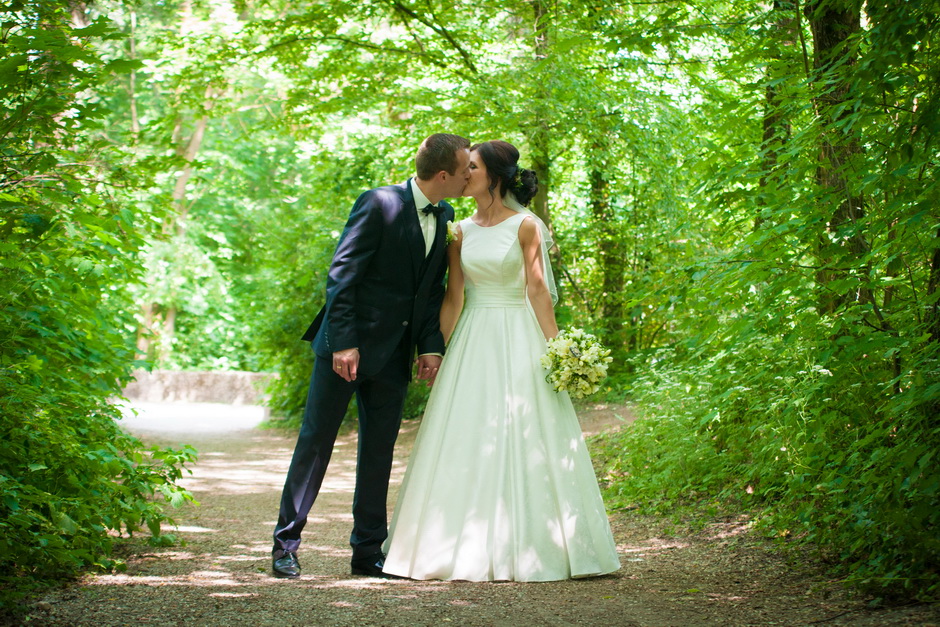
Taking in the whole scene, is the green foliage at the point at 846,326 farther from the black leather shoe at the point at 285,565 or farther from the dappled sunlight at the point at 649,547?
the black leather shoe at the point at 285,565

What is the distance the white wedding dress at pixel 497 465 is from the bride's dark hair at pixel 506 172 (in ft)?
0.51

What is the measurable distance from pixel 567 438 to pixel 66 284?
2902mm

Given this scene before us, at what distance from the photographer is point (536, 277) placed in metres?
4.18

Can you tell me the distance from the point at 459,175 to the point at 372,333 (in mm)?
882

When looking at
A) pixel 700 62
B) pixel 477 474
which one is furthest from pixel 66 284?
pixel 700 62

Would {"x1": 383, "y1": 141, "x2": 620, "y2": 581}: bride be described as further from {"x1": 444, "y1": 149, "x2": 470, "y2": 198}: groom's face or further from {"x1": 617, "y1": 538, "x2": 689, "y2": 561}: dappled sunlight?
{"x1": 617, "y1": 538, "x2": 689, "y2": 561}: dappled sunlight

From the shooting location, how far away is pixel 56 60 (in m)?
3.73

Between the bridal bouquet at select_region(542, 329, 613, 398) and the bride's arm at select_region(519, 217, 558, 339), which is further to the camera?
the bride's arm at select_region(519, 217, 558, 339)

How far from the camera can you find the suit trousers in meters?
3.87

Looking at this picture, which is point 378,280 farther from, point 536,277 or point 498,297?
Result: point 536,277

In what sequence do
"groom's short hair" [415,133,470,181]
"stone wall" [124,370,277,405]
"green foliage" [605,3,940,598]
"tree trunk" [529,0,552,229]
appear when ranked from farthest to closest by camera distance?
"stone wall" [124,370,277,405] < "tree trunk" [529,0,552,229] < "groom's short hair" [415,133,470,181] < "green foliage" [605,3,940,598]

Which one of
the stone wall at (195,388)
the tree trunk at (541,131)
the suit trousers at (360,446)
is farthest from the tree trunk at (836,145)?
the stone wall at (195,388)

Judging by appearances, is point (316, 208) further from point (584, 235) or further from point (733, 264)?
point (733, 264)

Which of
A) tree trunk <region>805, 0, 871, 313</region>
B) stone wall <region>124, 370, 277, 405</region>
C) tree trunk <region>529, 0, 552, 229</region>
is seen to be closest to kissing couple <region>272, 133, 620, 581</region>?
tree trunk <region>805, 0, 871, 313</region>
